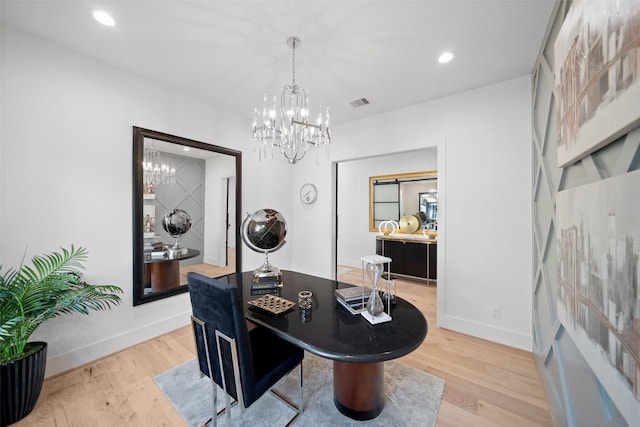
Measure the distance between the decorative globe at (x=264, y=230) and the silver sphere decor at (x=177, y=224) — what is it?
1.03m

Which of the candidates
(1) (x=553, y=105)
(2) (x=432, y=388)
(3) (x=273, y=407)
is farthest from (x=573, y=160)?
(3) (x=273, y=407)

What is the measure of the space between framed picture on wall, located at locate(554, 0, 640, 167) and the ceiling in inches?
30.4

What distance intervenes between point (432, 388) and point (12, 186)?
11.3ft

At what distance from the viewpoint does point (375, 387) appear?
146 cm

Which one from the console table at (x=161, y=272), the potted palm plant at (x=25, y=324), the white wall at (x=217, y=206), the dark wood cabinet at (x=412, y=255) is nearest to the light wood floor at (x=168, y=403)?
the potted palm plant at (x=25, y=324)

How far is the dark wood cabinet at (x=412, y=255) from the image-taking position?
13.4 feet

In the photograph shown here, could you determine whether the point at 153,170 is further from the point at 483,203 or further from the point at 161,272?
the point at 483,203

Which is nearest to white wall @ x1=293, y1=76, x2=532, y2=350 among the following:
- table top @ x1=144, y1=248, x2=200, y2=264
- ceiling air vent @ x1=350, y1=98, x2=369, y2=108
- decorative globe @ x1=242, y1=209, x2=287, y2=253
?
ceiling air vent @ x1=350, y1=98, x2=369, y2=108

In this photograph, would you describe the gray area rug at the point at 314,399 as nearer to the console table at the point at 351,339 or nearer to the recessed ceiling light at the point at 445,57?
the console table at the point at 351,339

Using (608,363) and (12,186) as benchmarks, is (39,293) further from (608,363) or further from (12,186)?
(608,363)

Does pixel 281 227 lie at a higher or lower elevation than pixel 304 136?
lower

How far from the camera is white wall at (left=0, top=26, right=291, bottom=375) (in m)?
1.72

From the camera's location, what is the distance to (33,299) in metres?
1.50

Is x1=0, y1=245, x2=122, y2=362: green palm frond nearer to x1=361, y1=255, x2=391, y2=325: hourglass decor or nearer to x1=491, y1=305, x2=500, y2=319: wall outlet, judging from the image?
x1=361, y1=255, x2=391, y2=325: hourglass decor
